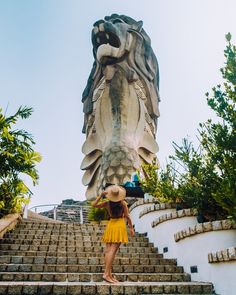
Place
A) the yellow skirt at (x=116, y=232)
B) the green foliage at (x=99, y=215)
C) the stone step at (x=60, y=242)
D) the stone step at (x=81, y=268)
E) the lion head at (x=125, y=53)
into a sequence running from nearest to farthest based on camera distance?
the yellow skirt at (x=116, y=232) < the stone step at (x=81, y=268) < the stone step at (x=60, y=242) < the green foliage at (x=99, y=215) < the lion head at (x=125, y=53)

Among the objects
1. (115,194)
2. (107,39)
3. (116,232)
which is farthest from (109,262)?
(107,39)

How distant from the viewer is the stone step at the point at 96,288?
12.6 feet

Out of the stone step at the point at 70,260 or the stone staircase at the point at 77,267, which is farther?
the stone step at the point at 70,260

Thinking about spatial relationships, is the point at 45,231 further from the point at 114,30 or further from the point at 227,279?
the point at 114,30

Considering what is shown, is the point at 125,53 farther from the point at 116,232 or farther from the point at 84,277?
the point at 84,277

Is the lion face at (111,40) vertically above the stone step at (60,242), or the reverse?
the lion face at (111,40)

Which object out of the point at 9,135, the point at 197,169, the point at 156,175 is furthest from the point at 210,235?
the point at 9,135

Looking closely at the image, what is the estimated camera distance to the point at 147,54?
17703 millimetres

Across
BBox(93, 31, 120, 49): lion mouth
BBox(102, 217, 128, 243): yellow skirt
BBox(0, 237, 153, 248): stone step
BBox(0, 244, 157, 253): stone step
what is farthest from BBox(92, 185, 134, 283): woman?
BBox(93, 31, 120, 49): lion mouth

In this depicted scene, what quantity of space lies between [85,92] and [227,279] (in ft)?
49.8

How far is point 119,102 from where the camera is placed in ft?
51.9

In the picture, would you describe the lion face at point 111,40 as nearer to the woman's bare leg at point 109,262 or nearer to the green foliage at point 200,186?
the green foliage at point 200,186

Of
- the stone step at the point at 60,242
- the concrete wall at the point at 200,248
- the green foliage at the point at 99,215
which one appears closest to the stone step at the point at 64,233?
the stone step at the point at 60,242

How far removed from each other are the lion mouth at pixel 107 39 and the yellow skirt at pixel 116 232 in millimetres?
13330
